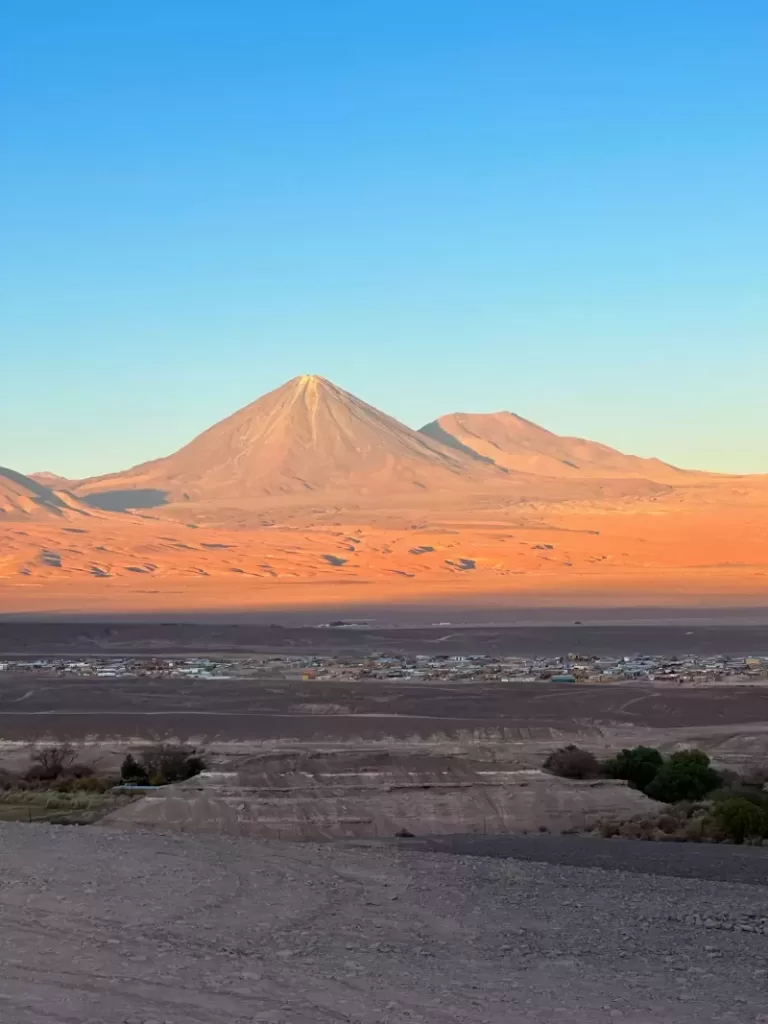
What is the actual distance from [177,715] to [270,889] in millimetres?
25041

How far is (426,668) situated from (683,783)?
30.1m

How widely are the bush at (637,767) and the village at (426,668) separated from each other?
21.1 m

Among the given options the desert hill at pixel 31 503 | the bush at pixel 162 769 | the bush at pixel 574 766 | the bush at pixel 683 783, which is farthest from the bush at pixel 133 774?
the desert hill at pixel 31 503

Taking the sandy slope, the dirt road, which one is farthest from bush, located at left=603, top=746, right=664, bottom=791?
the sandy slope

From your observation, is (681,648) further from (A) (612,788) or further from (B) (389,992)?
(B) (389,992)

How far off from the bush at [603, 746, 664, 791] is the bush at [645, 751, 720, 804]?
0.79 meters

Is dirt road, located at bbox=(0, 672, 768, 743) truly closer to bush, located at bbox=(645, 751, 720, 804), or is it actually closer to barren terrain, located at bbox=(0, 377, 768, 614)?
bush, located at bbox=(645, 751, 720, 804)

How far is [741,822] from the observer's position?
54.7ft

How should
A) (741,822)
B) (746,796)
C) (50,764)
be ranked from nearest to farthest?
(741,822), (746,796), (50,764)

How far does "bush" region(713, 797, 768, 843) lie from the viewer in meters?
16.6

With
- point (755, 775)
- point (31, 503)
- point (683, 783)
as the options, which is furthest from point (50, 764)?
point (31, 503)

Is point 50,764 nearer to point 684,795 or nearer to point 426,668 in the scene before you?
point 684,795

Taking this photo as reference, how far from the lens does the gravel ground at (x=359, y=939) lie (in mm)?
8398

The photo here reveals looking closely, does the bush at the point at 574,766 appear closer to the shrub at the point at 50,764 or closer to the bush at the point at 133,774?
the bush at the point at 133,774
